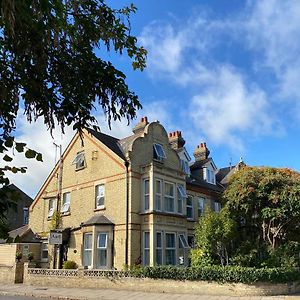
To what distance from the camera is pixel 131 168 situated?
2619 centimetres

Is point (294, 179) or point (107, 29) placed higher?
point (294, 179)

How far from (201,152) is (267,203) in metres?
14.9

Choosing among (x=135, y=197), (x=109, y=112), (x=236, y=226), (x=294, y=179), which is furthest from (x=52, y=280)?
(x=109, y=112)

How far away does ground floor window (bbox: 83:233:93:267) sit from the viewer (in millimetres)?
26308

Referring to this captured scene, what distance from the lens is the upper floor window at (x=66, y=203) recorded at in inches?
1173

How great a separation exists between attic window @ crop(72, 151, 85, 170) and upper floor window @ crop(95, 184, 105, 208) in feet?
7.73

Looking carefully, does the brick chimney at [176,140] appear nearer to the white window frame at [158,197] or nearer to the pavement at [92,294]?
the white window frame at [158,197]

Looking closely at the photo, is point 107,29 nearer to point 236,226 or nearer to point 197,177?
point 236,226

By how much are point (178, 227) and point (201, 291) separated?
28.0 feet

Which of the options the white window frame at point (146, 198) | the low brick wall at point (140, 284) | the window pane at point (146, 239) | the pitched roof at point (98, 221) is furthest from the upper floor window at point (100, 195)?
the low brick wall at point (140, 284)

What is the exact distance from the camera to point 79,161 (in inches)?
1168

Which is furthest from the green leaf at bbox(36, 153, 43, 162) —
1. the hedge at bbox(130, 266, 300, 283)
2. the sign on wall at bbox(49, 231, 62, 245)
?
the sign on wall at bbox(49, 231, 62, 245)

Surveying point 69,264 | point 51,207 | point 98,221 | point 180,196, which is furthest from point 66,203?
point 180,196

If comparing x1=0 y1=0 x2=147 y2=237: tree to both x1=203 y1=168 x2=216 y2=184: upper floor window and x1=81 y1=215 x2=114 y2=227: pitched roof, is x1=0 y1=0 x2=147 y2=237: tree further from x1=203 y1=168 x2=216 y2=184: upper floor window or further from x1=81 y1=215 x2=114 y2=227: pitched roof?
x1=203 y1=168 x2=216 y2=184: upper floor window
